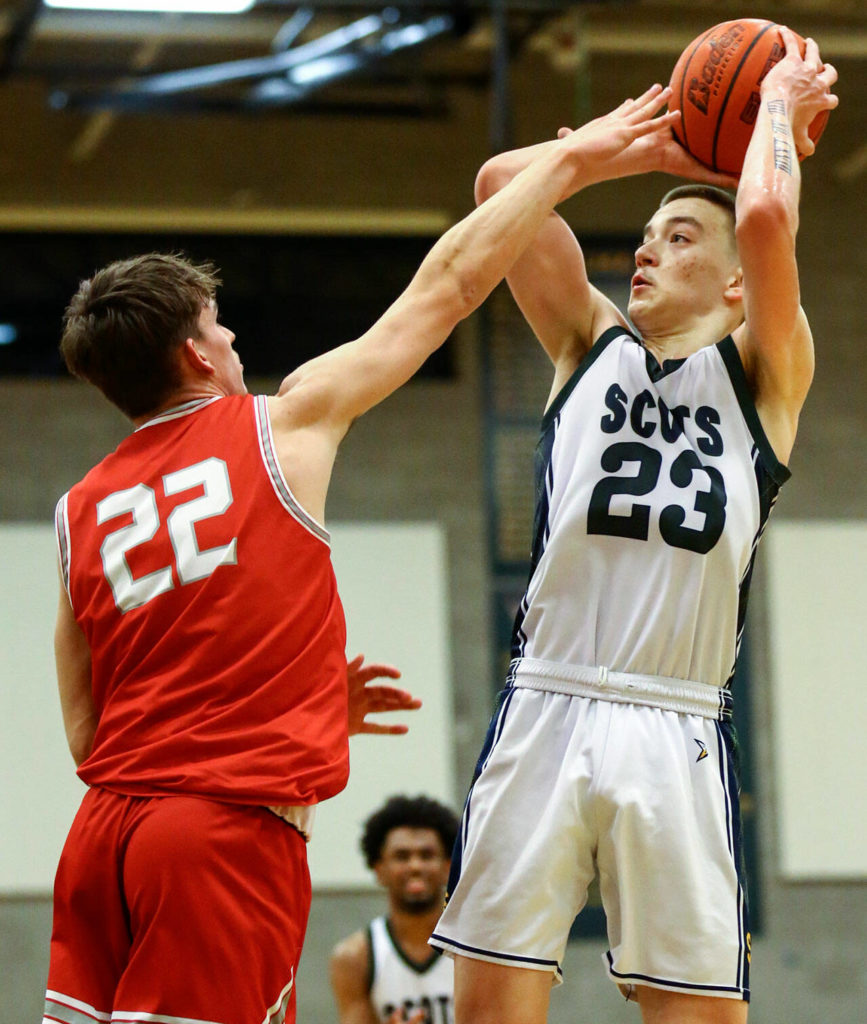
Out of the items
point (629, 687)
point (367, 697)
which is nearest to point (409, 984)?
point (367, 697)

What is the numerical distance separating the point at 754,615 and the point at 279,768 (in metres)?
8.53

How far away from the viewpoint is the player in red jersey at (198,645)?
8.27 ft

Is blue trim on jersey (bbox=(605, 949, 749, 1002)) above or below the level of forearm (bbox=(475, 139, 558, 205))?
below

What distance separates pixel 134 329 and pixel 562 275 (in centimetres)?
110

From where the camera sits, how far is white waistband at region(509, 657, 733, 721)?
307 cm

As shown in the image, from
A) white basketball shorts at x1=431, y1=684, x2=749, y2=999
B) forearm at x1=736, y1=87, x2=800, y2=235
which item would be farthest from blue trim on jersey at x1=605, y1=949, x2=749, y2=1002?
forearm at x1=736, y1=87, x2=800, y2=235

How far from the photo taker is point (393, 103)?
10.9 meters

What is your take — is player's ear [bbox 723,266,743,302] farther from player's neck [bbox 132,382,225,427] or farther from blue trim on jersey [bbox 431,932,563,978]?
blue trim on jersey [bbox 431,932,563,978]

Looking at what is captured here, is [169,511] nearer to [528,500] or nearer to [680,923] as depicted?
[680,923]

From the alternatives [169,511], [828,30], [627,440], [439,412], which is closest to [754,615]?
[439,412]

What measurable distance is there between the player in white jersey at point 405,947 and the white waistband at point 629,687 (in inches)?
126

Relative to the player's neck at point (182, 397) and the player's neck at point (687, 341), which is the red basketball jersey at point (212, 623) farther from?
the player's neck at point (687, 341)

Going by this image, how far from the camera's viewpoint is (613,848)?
9.78ft

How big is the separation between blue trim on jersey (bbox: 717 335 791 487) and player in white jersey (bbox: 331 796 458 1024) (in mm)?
3403
